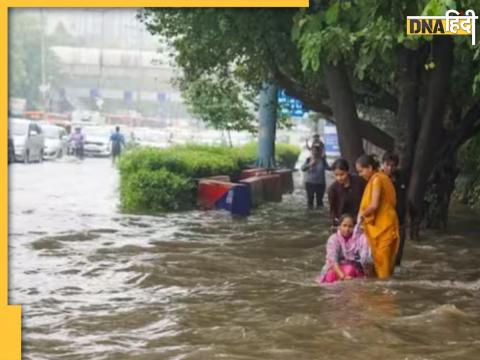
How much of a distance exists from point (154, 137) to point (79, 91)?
14.7 ft

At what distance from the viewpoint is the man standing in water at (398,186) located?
972 cm

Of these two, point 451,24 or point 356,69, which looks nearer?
point 451,24

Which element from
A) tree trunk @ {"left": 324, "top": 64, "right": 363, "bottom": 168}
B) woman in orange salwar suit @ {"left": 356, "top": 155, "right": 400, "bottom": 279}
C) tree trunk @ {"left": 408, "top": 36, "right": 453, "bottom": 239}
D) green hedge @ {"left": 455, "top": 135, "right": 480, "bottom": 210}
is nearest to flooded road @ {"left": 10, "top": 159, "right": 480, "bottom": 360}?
woman in orange salwar suit @ {"left": 356, "top": 155, "right": 400, "bottom": 279}

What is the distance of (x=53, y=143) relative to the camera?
34.1 meters

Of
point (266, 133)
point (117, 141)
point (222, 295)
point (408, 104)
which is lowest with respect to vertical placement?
point (222, 295)

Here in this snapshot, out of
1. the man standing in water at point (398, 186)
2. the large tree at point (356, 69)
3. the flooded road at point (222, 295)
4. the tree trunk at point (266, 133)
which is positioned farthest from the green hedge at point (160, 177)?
the man standing in water at point (398, 186)

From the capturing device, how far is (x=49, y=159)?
32.9 metres

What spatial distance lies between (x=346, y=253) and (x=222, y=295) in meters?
1.38

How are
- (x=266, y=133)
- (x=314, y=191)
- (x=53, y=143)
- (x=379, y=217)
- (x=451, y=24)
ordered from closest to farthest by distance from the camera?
(x=451, y=24) → (x=379, y=217) → (x=314, y=191) → (x=266, y=133) → (x=53, y=143)

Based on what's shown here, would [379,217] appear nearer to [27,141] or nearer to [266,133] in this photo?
[266,133]

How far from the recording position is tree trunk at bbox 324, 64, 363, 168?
489 inches

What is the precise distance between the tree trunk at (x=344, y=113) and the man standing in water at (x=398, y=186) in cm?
149

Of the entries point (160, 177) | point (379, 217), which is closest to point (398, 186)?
point (379, 217)

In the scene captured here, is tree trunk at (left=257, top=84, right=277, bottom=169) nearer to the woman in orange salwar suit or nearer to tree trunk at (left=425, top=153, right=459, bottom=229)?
tree trunk at (left=425, top=153, right=459, bottom=229)
